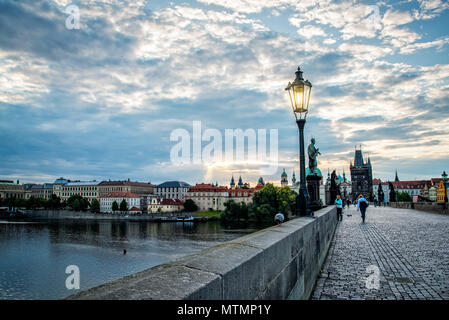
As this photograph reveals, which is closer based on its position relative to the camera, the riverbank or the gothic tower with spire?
the riverbank

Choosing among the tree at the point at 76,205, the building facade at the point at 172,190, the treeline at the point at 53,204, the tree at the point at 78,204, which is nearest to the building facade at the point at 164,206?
the building facade at the point at 172,190

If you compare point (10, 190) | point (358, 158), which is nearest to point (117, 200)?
point (10, 190)

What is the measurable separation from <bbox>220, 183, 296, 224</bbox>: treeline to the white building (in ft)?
225

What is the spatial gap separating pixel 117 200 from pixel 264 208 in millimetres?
91169

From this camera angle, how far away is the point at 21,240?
2408 inches

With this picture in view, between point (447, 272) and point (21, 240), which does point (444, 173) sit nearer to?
point (447, 272)

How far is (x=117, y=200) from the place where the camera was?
159000 millimetres

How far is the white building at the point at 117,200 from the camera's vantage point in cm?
15888

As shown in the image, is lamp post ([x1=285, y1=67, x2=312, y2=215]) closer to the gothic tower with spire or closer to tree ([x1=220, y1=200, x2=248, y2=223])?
tree ([x1=220, y1=200, x2=248, y2=223])

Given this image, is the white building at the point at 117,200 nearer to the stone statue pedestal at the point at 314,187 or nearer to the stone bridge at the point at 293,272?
the stone statue pedestal at the point at 314,187

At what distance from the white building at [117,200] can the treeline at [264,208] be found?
68477mm

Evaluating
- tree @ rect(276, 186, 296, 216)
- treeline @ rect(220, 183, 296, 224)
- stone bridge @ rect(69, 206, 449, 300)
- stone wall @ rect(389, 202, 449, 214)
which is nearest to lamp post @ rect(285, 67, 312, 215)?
stone bridge @ rect(69, 206, 449, 300)

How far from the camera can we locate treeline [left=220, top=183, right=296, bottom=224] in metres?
90.2
